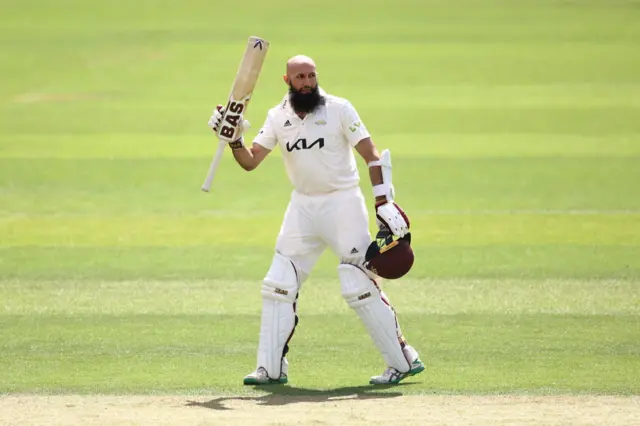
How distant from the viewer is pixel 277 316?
363 inches

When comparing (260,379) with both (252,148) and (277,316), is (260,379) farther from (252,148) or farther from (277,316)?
(252,148)

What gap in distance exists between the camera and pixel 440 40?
2666 centimetres

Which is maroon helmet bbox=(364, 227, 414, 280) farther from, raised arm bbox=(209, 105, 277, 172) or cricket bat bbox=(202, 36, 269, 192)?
cricket bat bbox=(202, 36, 269, 192)

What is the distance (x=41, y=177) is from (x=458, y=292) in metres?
6.78

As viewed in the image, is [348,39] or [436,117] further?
[348,39]

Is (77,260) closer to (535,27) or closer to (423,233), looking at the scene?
(423,233)

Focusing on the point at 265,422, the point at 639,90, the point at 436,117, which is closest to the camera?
the point at 265,422

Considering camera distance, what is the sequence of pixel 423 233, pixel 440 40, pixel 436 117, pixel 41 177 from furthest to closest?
pixel 440 40 < pixel 436 117 < pixel 41 177 < pixel 423 233

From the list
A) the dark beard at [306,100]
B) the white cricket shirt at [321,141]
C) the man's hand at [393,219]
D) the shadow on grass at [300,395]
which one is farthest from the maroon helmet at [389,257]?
the dark beard at [306,100]

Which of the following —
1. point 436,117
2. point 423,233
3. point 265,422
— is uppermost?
point 436,117

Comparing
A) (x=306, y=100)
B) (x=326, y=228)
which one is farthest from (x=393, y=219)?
(x=306, y=100)

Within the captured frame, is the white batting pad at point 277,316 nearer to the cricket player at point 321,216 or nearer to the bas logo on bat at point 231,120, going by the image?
the cricket player at point 321,216

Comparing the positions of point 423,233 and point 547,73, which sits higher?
point 547,73

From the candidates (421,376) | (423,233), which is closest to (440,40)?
(423,233)
